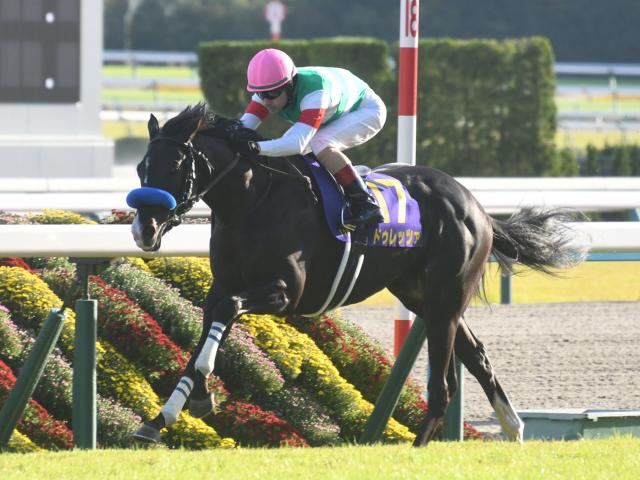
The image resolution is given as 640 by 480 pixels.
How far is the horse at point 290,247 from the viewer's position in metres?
4.44

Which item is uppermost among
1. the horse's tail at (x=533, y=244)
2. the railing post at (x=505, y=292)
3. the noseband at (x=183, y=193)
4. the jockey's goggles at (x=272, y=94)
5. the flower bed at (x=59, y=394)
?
the jockey's goggles at (x=272, y=94)

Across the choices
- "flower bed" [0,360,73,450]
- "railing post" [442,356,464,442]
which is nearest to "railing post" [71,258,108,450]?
"flower bed" [0,360,73,450]

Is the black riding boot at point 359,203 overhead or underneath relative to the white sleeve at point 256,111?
underneath

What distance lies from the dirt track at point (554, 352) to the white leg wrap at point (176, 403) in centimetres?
204

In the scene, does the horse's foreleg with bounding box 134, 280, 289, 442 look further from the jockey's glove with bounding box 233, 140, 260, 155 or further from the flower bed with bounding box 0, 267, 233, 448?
the flower bed with bounding box 0, 267, 233, 448

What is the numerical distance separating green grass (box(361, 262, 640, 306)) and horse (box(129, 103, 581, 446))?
4.28 meters

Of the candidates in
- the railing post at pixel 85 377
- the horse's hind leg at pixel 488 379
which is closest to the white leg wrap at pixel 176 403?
the railing post at pixel 85 377

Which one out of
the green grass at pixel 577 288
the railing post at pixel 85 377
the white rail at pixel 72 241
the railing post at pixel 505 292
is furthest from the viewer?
the green grass at pixel 577 288

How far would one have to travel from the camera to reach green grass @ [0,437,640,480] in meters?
3.96

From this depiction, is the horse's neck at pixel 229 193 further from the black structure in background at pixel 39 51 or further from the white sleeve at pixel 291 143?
the black structure in background at pixel 39 51

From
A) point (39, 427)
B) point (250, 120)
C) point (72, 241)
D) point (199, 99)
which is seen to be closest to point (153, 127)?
point (250, 120)

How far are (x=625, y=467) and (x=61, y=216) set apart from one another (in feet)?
8.79

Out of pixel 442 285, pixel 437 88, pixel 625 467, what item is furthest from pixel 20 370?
pixel 437 88

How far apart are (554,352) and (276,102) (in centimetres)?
335
